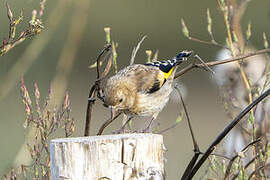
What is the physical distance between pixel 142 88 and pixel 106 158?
193 centimetres

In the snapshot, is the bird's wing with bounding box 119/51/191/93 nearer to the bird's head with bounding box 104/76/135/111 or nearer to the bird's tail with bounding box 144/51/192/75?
the bird's tail with bounding box 144/51/192/75

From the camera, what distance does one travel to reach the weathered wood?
292cm

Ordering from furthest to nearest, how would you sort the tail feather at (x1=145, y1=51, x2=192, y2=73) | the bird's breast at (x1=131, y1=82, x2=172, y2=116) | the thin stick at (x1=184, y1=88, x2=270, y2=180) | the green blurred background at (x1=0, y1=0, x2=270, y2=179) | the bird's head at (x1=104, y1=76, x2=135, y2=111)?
1. the green blurred background at (x1=0, y1=0, x2=270, y2=179)
2. the tail feather at (x1=145, y1=51, x2=192, y2=73)
3. the bird's breast at (x1=131, y1=82, x2=172, y2=116)
4. the bird's head at (x1=104, y1=76, x2=135, y2=111)
5. the thin stick at (x1=184, y1=88, x2=270, y2=180)

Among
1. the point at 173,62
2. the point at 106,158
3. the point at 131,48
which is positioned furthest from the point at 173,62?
the point at 131,48

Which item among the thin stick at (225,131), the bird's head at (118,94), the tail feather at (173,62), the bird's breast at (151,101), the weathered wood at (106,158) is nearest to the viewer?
the weathered wood at (106,158)

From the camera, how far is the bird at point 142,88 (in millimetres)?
4496

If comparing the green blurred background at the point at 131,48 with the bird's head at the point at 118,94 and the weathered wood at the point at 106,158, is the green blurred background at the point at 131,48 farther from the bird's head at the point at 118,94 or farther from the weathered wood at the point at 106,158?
the weathered wood at the point at 106,158

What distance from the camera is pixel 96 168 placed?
292cm

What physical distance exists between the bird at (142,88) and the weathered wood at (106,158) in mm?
1382

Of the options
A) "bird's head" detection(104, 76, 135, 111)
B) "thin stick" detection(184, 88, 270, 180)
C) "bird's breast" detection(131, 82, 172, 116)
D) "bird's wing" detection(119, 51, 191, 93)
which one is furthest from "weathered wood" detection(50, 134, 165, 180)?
"bird's wing" detection(119, 51, 191, 93)

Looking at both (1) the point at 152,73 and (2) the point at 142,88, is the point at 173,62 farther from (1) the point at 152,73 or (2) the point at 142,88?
(2) the point at 142,88

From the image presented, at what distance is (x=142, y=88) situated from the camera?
189 inches

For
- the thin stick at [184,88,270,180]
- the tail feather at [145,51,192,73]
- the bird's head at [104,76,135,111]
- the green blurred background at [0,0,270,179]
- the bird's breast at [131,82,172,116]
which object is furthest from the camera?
the green blurred background at [0,0,270,179]

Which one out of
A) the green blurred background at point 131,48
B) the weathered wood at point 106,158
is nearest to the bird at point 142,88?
the weathered wood at point 106,158
